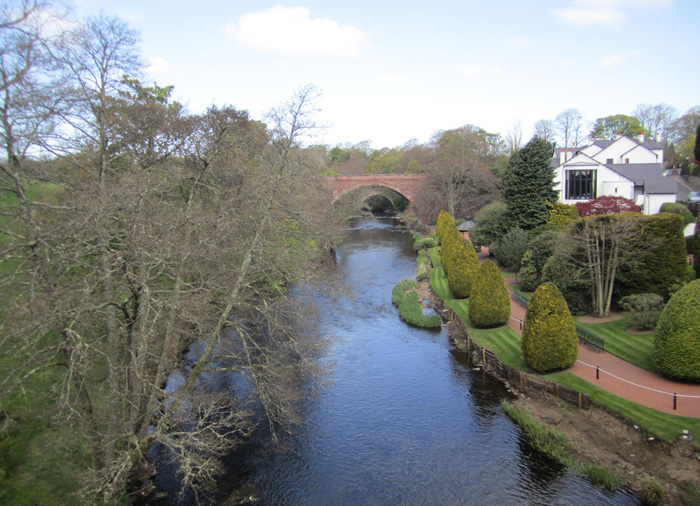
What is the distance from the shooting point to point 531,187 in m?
36.2

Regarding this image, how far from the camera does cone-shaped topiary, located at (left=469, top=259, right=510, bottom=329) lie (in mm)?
22812

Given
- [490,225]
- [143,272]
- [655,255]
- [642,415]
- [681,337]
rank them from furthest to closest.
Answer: [490,225] → [655,255] → [681,337] → [642,415] → [143,272]

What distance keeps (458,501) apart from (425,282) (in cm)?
2426

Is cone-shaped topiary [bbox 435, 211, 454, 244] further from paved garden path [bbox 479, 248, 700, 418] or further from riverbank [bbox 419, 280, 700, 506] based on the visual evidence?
riverbank [bbox 419, 280, 700, 506]

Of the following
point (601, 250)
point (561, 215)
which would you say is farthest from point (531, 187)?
point (601, 250)

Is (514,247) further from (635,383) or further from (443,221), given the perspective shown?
(635,383)

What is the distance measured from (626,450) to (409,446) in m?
6.45

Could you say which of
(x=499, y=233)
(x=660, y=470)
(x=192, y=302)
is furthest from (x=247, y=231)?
(x=499, y=233)

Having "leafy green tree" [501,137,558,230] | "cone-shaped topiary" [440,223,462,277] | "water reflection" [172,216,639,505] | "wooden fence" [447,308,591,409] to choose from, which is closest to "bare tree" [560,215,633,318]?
"wooden fence" [447,308,591,409]

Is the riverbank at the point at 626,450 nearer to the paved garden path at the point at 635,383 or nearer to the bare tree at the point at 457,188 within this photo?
the paved garden path at the point at 635,383

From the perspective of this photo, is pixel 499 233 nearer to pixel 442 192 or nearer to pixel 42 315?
pixel 442 192

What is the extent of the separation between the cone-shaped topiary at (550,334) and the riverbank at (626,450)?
1.38 metres

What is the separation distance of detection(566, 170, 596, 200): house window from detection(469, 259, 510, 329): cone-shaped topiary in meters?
24.4

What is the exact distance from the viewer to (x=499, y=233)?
38.3 m
